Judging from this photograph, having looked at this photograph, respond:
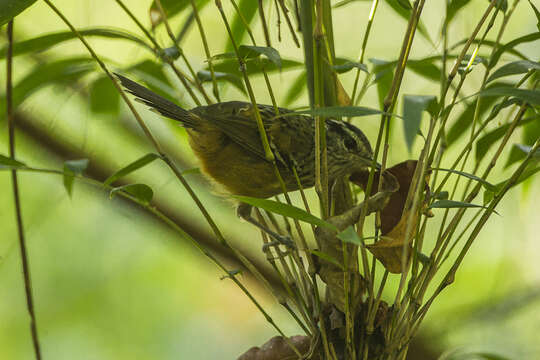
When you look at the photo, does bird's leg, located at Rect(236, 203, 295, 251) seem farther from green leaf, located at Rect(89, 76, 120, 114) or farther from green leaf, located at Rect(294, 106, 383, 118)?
green leaf, located at Rect(89, 76, 120, 114)

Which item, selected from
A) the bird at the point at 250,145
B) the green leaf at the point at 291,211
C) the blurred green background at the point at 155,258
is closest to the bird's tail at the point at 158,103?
the bird at the point at 250,145

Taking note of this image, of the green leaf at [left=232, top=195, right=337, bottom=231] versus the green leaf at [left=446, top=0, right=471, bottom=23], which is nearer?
the green leaf at [left=232, top=195, right=337, bottom=231]

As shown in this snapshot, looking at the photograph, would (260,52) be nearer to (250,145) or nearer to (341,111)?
(341,111)

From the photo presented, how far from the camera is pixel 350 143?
4.38ft

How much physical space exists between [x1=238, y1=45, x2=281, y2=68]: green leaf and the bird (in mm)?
402

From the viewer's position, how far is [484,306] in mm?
2086

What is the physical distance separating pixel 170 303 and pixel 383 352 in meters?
2.24

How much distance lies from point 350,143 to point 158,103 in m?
0.41

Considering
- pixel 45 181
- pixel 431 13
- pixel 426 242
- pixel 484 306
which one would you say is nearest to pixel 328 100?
pixel 484 306

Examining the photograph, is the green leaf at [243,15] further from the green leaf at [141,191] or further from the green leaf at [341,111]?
the green leaf at [341,111]

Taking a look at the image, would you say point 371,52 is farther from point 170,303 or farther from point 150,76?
point 170,303

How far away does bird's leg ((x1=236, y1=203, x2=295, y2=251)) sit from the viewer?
1008 mm

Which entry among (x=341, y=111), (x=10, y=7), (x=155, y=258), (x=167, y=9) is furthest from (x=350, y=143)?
(x=155, y=258)

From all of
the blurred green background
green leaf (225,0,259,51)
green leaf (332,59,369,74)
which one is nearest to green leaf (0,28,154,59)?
green leaf (225,0,259,51)
